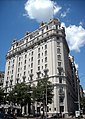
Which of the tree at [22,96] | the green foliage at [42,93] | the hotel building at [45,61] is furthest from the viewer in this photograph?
the hotel building at [45,61]

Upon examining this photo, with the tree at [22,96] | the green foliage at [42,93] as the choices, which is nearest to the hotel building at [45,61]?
the green foliage at [42,93]

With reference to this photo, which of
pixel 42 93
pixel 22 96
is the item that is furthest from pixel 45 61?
pixel 42 93

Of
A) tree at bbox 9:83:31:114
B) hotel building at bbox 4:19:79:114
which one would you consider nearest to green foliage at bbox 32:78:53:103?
tree at bbox 9:83:31:114

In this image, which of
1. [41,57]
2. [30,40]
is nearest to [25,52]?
[30,40]

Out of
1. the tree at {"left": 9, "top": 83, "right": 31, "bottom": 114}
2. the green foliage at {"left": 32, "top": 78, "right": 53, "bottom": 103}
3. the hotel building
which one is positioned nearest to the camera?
the green foliage at {"left": 32, "top": 78, "right": 53, "bottom": 103}

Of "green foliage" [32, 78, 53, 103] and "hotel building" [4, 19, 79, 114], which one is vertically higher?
"hotel building" [4, 19, 79, 114]

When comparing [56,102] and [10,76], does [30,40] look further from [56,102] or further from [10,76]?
[56,102]

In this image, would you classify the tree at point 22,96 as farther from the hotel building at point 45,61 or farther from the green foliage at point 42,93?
the hotel building at point 45,61

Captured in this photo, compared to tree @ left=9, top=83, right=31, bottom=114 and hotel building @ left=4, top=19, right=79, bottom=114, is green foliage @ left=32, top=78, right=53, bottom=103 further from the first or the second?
hotel building @ left=4, top=19, right=79, bottom=114

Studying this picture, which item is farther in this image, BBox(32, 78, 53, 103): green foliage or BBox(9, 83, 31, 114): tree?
BBox(9, 83, 31, 114): tree

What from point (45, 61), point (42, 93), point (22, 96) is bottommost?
point (22, 96)

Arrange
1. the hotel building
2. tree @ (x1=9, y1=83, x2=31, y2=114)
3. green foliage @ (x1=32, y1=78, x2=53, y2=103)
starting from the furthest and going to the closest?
1. the hotel building
2. tree @ (x1=9, y1=83, x2=31, y2=114)
3. green foliage @ (x1=32, y1=78, x2=53, y2=103)

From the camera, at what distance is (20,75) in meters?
95.4

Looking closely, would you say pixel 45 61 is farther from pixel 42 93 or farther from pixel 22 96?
pixel 42 93
